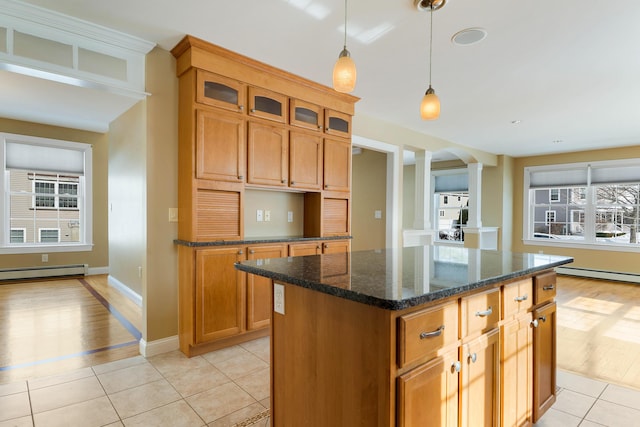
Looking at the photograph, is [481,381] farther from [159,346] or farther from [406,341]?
[159,346]

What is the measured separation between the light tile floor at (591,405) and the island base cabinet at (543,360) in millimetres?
119

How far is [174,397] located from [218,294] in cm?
87

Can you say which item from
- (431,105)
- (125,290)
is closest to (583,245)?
(431,105)

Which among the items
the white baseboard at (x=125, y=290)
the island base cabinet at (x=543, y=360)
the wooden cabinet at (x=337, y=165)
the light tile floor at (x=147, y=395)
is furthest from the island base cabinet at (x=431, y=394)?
the white baseboard at (x=125, y=290)

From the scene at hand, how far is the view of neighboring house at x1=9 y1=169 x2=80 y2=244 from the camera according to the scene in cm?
557

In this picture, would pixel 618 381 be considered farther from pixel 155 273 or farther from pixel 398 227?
pixel 155 273

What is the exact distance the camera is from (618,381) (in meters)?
2.54

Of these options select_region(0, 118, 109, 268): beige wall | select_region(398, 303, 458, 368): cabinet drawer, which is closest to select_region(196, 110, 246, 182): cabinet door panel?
select_region(398, 303, 458, 368): cabinet drawer

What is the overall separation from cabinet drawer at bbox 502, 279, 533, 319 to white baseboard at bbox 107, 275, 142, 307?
4088mm

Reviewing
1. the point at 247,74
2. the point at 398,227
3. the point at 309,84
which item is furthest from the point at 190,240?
the point at 398,227

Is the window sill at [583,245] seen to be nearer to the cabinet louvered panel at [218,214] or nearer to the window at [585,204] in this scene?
the window at [585,204]

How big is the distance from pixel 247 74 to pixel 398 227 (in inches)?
121

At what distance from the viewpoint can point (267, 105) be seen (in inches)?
129

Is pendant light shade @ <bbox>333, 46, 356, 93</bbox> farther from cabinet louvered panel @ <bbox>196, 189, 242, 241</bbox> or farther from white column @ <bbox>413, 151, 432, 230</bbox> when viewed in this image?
white column @ <bbox>413, 151, 432, 230</bbox>
